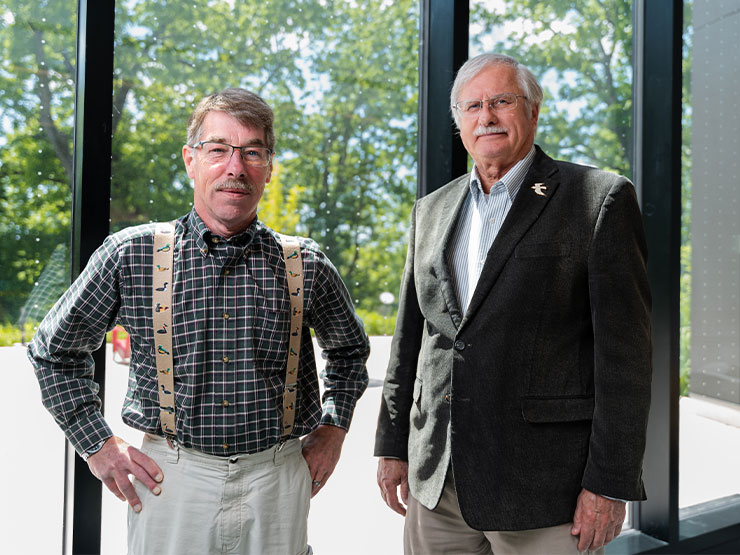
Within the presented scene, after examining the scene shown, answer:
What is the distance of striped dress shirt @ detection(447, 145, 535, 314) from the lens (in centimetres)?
153

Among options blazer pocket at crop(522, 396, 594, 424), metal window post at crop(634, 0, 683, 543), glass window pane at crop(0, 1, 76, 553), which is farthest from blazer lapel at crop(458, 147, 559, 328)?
metal window post at crop(634, 0, 683, 543)

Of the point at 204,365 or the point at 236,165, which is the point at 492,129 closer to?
the point at 236,165

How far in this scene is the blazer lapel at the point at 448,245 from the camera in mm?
1501

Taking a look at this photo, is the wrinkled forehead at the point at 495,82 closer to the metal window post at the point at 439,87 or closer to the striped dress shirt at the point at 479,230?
the striped dress shirt at the point at 479,230

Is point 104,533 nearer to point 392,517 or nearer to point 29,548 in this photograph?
point 29,548

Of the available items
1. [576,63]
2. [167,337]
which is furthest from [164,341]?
[576,63]

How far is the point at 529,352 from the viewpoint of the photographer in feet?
4.64

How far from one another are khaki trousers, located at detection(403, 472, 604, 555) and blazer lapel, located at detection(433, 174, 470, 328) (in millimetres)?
398

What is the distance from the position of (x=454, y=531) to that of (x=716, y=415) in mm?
2133

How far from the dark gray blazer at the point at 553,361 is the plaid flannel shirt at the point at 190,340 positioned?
440 millimetres

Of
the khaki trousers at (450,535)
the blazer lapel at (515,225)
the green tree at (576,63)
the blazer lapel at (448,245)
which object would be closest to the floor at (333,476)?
the khaki trousers at (450,535)

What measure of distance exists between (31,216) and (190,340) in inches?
26.7

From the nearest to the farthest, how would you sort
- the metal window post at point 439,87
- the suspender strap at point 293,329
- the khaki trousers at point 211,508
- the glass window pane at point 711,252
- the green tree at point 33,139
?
the khaki trousers at point 211,508 → the suspender strap at point 293,329 → the green tree at point 33,139 → the metal window post at point 439,87 → the glass window pane at point 711,252

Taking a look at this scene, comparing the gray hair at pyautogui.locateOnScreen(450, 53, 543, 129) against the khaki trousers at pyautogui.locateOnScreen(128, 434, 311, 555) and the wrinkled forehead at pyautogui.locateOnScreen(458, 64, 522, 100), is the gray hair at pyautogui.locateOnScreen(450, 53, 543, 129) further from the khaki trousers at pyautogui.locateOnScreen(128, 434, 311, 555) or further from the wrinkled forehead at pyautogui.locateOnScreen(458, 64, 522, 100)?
the khaki trousers at pyautogui.locateOnScreen(128, 434, 311, 555)
